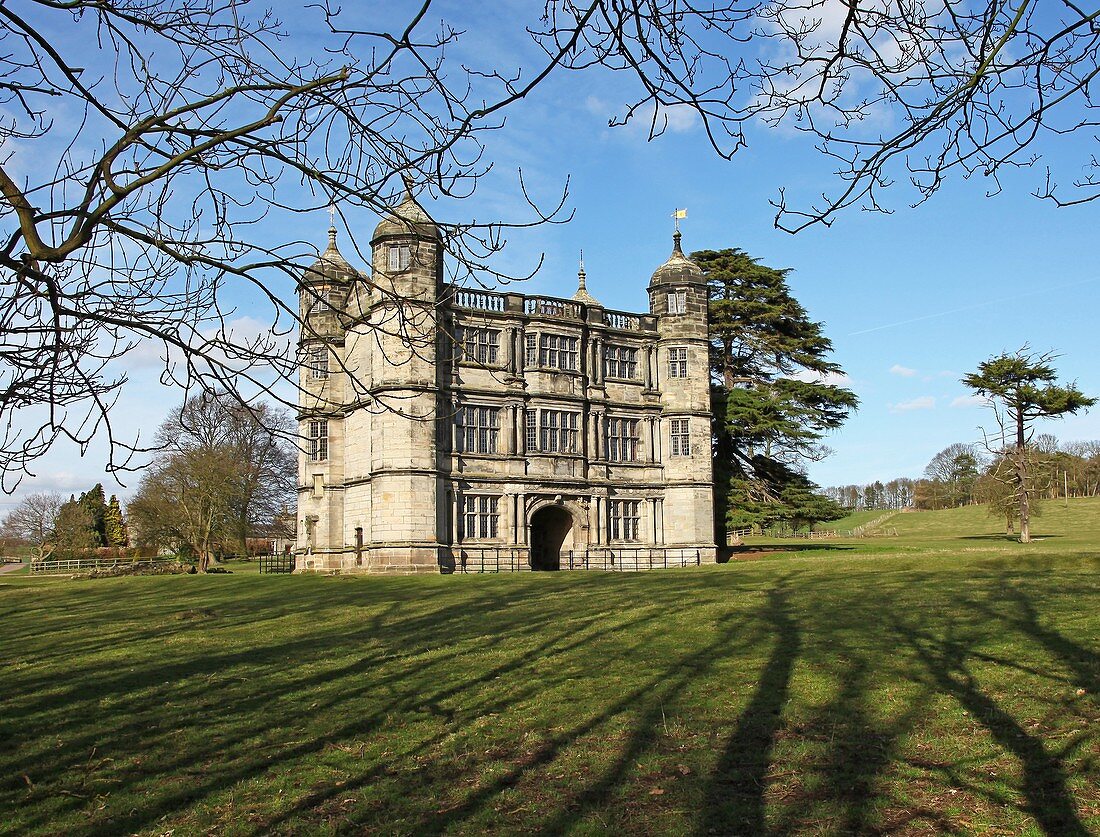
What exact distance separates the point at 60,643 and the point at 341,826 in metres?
10.9

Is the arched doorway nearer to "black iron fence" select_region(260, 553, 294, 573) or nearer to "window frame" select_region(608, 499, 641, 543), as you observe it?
"window frame" select_region(608, 499, 641, 543)

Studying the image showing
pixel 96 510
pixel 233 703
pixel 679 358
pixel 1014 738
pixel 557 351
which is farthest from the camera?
pixel 96 510

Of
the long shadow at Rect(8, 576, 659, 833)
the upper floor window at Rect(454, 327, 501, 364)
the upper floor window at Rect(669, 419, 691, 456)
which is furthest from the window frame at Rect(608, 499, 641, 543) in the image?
the long shadow at Rect(8, 576, 659, 833)

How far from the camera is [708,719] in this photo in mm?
10203

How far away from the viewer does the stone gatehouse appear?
3409 centimetres

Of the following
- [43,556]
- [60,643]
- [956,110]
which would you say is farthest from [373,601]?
[43,556]

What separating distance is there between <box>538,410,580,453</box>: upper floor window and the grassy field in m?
19.0

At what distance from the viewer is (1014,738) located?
911 centimetres

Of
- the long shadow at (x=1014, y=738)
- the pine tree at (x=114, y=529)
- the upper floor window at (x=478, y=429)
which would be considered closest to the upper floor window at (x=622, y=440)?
the upper floor window at (x=478, y=429)

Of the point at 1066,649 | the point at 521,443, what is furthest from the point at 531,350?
the point at 1066,649

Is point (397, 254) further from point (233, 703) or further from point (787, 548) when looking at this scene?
point (233, 703)

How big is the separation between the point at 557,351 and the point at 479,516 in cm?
761

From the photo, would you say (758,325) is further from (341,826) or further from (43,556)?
(43,556)

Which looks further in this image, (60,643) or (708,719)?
(60,643)
